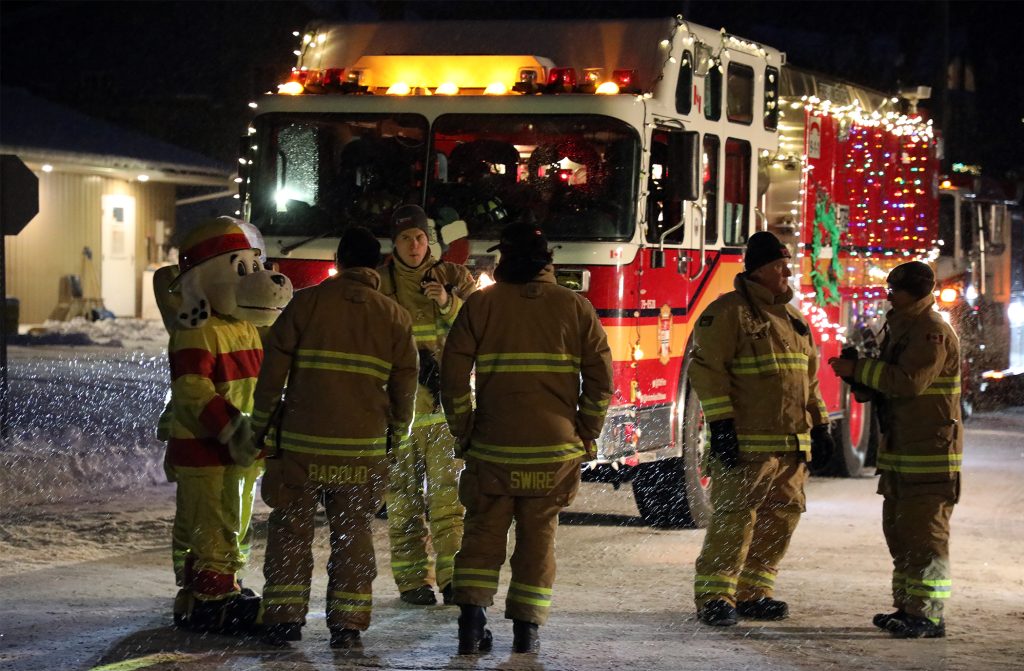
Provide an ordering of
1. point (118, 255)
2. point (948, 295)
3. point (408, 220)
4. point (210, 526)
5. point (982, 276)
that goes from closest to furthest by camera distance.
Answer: point (210, 526) → point (408, 220) → point (948, 295) → point (982, 276) → point (118, 255)

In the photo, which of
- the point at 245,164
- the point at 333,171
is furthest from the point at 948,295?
the point at 245,164

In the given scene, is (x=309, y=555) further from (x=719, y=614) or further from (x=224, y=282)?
(x=719, y=614)

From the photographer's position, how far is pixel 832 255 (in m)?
12.7

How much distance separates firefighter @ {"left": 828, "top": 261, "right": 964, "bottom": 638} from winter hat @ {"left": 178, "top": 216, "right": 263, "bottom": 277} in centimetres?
278

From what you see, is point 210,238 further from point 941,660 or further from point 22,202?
point 22,202

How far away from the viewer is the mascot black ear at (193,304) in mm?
6836

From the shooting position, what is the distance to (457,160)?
9.53m

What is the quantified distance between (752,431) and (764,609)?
843mm

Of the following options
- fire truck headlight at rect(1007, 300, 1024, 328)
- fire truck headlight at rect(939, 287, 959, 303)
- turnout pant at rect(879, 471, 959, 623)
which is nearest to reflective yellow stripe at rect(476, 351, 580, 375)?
turnout pant at rect(879, 471, 959, 623)

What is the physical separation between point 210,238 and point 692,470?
427 centimetres

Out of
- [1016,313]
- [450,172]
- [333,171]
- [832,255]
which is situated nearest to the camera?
[450,172]

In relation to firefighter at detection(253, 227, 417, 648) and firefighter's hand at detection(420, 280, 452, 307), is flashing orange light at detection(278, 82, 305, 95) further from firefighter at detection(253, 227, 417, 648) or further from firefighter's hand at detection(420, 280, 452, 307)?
firefighter at detection(253, 227, 417, 648)

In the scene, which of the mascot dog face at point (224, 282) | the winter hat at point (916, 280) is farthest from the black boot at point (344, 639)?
the winter hat at point (916, 280)

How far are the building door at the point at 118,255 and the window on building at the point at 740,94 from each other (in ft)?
64.5
